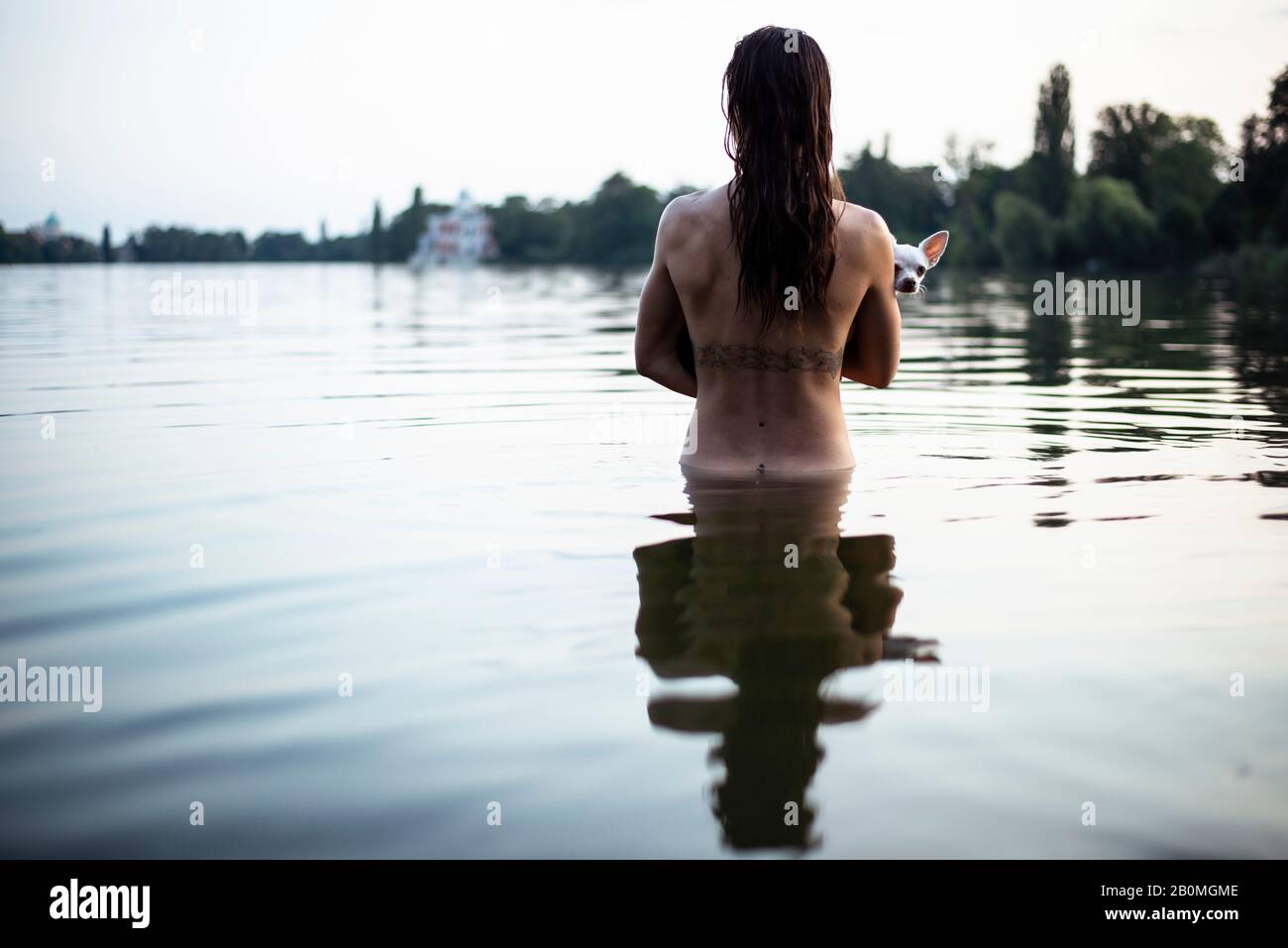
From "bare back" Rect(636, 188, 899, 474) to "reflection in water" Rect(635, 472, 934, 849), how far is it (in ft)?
0.90

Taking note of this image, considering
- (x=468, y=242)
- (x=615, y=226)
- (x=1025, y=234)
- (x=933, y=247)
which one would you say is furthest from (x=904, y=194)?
(x=933, y=247)

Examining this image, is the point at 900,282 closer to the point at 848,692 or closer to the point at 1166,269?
the point at 848,692

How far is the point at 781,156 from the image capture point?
4816 mm

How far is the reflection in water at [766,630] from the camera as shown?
99.5 inches

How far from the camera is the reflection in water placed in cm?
253

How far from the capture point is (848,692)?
2.98 m

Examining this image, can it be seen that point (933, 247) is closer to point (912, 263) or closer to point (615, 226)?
point (912, 263)

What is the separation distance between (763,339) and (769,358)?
0.09 m

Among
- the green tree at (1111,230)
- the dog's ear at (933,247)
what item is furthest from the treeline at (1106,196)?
the dog's ear at (933,247)

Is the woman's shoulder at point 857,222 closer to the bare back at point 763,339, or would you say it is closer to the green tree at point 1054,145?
the bare back at point 763,339

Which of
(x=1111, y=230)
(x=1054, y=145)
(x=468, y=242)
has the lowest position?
(x=1111, y=230)

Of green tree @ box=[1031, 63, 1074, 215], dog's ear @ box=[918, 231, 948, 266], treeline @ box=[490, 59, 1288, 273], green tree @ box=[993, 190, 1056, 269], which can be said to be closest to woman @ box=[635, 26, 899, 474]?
dog's ear @ box=[918, 231, 948, 266]

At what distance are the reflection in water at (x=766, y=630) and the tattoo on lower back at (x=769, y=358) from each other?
20.2 inches
